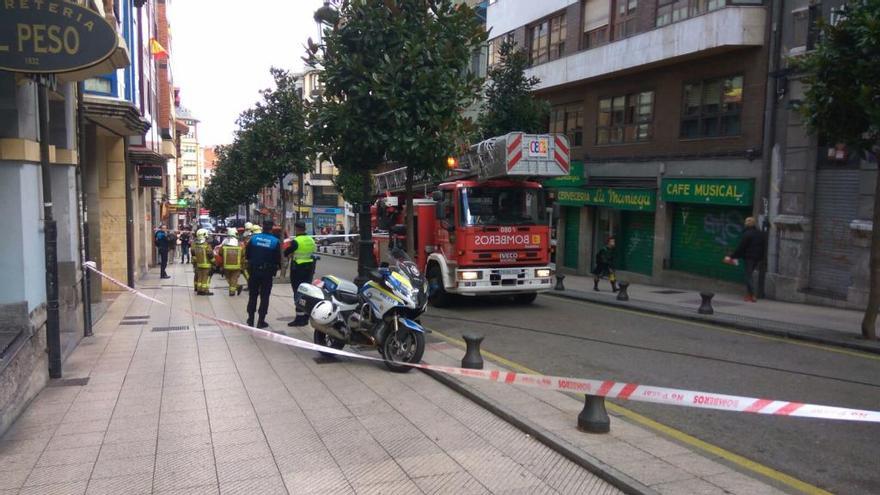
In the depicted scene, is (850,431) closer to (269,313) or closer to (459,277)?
(459,277)

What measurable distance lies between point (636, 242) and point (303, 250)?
13431mm

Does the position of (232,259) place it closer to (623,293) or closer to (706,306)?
(623,293)

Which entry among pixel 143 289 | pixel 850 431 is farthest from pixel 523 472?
pixel 143 289

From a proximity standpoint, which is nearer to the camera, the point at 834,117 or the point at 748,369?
the point at 748,369

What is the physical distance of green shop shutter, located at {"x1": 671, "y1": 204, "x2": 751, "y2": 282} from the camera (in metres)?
16.9

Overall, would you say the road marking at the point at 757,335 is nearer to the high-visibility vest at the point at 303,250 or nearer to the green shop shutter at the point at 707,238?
the green shop shutter at the point at 707,238

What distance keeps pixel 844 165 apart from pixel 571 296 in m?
6.55

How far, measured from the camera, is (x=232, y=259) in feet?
51.5

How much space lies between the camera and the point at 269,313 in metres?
12.5

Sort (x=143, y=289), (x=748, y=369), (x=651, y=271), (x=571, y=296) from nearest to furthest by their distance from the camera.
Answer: (x=748, y=369), (x=571, y=296), (x=143, y=289), (x=651, y=271)

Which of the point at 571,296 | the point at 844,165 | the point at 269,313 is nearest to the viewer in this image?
the point at 269,313

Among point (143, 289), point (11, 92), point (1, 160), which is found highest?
point (11, 92)

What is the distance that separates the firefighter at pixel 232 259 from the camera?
15633 millimetres

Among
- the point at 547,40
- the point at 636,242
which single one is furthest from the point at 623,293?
the point at 547,40
